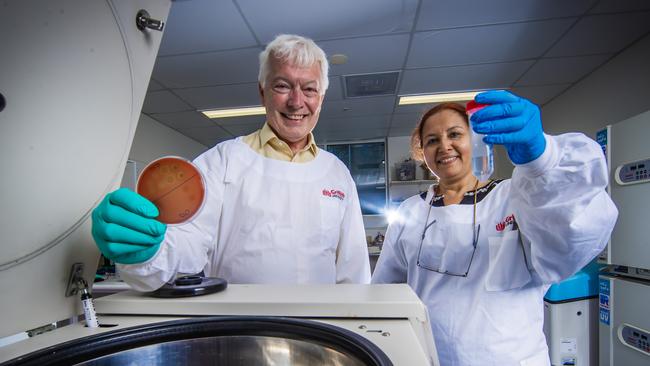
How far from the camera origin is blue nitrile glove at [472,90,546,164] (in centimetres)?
72

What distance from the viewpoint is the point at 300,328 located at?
1.62 feet

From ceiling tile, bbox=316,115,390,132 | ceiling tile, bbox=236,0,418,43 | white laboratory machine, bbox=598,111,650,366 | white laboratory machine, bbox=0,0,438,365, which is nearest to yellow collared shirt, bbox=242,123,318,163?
white laboratory machine, bbox=0,0,438,365

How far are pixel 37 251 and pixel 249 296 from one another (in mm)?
316

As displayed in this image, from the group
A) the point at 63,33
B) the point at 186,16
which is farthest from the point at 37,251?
the point at 186,16

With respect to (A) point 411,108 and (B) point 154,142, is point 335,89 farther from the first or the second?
(B) point 154,142

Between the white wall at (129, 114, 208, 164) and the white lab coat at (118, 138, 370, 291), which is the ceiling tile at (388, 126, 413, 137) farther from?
the white lab coat at (118, 138, 370, 291)

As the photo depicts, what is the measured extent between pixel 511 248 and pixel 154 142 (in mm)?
4524

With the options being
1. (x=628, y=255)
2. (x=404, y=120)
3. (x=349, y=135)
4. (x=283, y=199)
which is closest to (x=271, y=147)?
(x=283, y=199)

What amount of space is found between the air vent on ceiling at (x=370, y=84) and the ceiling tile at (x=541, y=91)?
145cm

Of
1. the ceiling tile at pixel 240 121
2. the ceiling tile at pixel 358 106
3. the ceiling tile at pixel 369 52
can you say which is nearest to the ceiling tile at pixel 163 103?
the ceiling tile at pixel 240 121

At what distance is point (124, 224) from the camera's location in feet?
1.78

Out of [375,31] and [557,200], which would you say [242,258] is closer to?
[557,200]

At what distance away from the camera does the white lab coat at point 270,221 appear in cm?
108

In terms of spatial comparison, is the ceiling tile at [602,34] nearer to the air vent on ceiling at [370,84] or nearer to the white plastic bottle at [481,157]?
the air vent on ceiling at [370,84]
